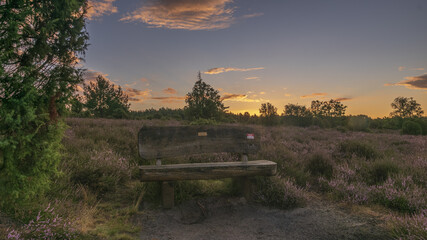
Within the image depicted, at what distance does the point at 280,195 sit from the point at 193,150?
1.74 metres

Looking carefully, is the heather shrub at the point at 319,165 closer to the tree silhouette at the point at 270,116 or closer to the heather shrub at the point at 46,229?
the heather shrub at the point at 46,229

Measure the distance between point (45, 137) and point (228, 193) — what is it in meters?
3.19

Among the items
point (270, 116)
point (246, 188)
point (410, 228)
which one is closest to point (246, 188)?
point (246, 188)

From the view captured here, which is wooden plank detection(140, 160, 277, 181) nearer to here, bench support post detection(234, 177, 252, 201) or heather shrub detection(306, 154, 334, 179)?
bench support post detection(234, 177, 252, 201)

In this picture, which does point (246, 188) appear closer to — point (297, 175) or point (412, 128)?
point (297, 175)

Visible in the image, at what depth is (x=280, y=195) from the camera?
4.37 meters

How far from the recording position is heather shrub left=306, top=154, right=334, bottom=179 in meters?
6.38

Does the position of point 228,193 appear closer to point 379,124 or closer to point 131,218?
point 131,218

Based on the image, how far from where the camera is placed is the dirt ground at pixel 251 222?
341 centimetres

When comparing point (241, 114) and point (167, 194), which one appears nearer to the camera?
point (167, 194)

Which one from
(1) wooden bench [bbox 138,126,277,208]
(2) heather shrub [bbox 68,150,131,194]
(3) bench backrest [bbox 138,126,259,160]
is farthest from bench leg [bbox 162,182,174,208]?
(2) heather shrub [bbox 68,150,131,194]

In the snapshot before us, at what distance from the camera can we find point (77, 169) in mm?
4660

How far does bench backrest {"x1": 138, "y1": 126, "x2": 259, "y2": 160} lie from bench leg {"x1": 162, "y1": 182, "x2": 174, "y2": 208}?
50cm

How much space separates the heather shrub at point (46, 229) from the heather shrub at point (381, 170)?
5.77 metres
